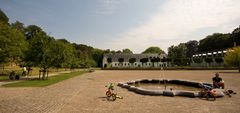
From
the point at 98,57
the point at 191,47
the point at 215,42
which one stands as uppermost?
the point at 191,47

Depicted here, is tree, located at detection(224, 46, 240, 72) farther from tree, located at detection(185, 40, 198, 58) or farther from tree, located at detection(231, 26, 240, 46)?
tree, located at detection(185, 40, 198, 58)

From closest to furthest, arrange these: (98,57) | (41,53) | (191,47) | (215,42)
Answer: (41,53)
(215,42)
(98,57)
(191,47)

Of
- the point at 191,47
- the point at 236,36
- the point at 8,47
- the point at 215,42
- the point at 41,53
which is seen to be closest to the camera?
the point at 41,53

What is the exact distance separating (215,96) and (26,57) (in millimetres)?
23486

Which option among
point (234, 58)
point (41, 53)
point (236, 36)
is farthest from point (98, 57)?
point (41, 53)

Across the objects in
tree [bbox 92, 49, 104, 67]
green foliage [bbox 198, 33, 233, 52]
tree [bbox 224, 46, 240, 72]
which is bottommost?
tree [bbox 224, 46, 240, 72]

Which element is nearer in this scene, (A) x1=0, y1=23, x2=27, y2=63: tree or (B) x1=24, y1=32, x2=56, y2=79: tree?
(B) x1=24, y1=32, x2=56, y2=79: tree

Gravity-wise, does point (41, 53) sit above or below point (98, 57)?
below

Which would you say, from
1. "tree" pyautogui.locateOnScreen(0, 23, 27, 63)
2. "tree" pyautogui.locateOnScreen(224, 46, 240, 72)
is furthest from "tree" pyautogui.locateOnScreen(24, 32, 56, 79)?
"tree" pyautogui.locateOnScreen(224, 46, 240, 72)

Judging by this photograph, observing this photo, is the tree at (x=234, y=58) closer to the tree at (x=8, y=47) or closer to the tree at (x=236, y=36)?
the tree at (x=8, y=47)

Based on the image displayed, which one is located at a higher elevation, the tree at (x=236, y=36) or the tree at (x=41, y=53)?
the tree at (x=236, y=36)

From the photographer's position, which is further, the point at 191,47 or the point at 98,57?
the point at 191,47

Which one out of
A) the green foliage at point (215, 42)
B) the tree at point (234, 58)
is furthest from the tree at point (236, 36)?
the tree at point (234, 58)

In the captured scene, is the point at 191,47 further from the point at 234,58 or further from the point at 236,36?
the point at 234,58
